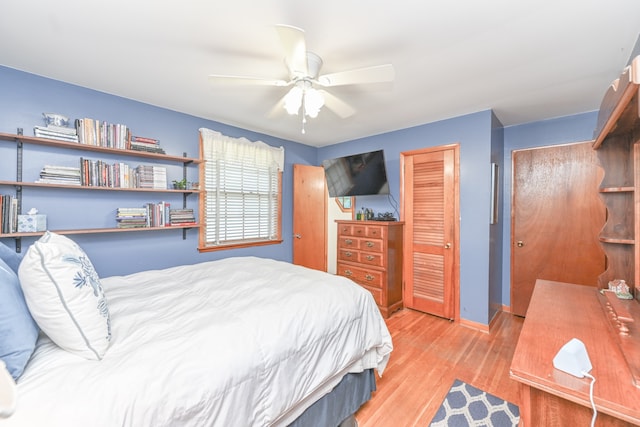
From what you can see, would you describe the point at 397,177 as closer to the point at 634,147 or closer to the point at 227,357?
the point at 634,147

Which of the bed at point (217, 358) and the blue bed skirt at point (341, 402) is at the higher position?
the bed at point (217, 358)

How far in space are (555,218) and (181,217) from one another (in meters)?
4.35

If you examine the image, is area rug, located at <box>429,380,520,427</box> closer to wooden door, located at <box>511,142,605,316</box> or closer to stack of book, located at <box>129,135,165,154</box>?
wooden door, located at <box>511,142,605,316</box>

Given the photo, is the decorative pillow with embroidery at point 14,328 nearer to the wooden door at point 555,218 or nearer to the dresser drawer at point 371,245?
the dresser drawer at point 371,245

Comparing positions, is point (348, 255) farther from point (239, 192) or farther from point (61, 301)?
point (61, 301)

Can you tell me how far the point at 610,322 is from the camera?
117 centimetres

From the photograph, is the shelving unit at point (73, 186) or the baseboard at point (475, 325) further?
the baseboard at point (475, 325)

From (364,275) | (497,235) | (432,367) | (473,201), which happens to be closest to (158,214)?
(364,275)

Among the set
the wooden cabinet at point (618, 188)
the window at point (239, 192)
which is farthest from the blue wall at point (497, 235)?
the window at point (239, 192)

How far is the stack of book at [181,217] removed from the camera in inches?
111

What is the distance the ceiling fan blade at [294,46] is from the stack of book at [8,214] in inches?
95.4

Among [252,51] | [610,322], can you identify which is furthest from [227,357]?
[252,51]

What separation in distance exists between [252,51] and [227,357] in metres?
1.91

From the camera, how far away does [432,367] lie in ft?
7.30
